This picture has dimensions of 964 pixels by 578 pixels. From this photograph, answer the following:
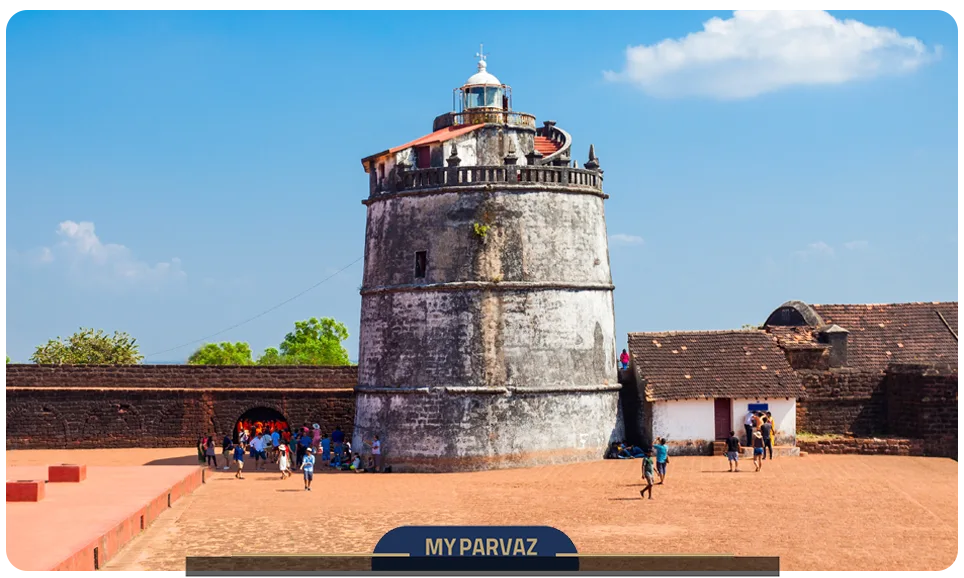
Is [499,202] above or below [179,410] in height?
above

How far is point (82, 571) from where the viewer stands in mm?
13914

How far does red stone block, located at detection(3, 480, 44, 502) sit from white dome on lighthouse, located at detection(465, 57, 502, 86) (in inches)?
559

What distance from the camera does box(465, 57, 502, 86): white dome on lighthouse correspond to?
28688 mm

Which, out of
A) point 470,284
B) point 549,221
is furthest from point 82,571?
point 549,221

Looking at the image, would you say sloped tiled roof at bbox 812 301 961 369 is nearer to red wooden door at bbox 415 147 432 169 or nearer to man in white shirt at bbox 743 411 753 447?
man in white shirt at bbox 743 411 753 447

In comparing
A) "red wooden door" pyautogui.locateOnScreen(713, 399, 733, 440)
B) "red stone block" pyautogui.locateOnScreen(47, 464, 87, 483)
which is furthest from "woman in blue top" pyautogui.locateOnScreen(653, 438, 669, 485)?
"red stone block" pyautogui.locateOnScreen(47, 464, 87, 483)

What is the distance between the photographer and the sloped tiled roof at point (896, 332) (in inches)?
1159

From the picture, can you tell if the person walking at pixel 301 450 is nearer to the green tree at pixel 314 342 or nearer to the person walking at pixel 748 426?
the person walking at pixel 748 426

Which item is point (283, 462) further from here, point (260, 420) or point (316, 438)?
point (260, 420)

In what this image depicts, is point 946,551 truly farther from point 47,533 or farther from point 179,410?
point 179,410

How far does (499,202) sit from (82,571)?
1403 centimetres

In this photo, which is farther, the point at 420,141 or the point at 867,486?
the point at 420,141

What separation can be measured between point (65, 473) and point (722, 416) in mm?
13912

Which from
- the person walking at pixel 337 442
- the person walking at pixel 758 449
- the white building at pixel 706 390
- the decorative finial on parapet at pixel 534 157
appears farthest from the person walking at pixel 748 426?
the person walking at pixel 337 442
